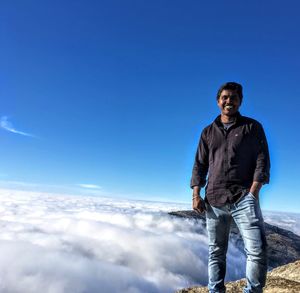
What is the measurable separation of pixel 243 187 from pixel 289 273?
981 centimetres

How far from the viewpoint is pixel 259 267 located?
6.21m

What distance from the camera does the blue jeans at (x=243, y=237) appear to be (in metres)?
6.23

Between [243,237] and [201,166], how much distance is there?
6.03ft

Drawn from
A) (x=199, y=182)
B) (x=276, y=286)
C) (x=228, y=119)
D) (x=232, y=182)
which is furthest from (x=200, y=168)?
(x=276, y=286)

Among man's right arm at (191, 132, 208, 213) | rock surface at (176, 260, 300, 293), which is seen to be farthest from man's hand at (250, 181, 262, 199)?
rock surface at (176, 260, 300, 293)

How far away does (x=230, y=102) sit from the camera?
289 inches

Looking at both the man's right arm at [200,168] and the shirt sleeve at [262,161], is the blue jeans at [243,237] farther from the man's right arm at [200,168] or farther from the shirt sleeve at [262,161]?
the man's right arm at [200,168]

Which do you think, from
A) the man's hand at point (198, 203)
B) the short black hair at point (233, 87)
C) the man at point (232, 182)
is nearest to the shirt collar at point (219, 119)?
the man at point (232, 182)

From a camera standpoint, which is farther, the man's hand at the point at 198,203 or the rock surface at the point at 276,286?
the rock surface at the point at 276,286

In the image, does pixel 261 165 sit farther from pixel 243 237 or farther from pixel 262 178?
pixel 243 237

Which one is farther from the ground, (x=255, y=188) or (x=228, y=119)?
(x=228, y=119)

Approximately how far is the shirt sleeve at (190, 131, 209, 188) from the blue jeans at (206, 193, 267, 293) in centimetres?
60

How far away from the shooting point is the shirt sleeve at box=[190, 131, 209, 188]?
770 centimetres

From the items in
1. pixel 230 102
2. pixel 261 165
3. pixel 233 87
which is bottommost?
pixel 261 165
